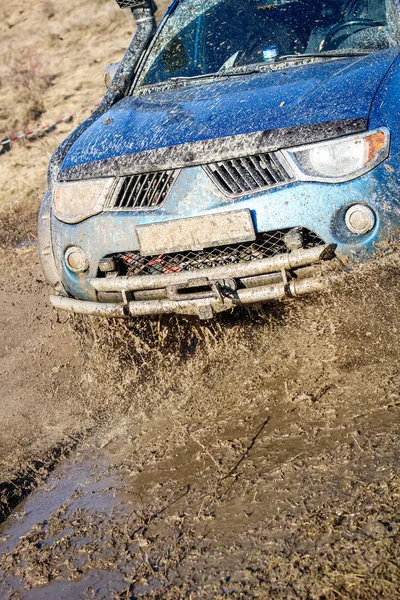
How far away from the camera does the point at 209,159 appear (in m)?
4.09

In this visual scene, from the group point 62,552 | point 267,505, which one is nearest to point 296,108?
point 267,505

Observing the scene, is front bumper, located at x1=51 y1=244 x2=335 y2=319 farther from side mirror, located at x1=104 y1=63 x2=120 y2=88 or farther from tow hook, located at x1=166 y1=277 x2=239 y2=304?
side mirror, located at x1=104 y1=63 x2=120 y2=88

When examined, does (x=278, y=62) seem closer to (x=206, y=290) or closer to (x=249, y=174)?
(x=249, y=174)

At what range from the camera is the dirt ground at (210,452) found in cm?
295

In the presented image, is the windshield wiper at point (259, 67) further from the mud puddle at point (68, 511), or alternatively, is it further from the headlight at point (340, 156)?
the mud puddle at point (68, 511)

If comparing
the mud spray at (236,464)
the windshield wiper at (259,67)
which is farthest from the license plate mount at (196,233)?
the windshield wiper at (259,67)

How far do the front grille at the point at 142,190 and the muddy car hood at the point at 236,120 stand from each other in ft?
0.18

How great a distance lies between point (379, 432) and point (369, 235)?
0.96 metres

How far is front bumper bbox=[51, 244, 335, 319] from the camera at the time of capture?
394cm

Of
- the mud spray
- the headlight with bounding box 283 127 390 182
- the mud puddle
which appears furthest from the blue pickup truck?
the mud puddle

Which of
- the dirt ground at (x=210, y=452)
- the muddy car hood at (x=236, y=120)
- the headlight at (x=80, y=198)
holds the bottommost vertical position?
the dirt ground at (x=210, y=452)

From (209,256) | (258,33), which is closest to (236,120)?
(209,256)

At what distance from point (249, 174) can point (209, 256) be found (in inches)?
18.6

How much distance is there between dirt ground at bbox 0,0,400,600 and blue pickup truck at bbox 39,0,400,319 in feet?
1.19
